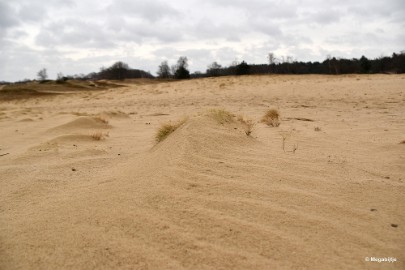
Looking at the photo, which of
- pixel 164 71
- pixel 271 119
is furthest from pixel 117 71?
pixel 271 119

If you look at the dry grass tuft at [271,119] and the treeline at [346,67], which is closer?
the dry grass tuft at [271,119]

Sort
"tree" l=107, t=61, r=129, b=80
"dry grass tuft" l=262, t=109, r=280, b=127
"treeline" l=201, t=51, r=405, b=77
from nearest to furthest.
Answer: "dry grass tuft" l=262, t=109, r=280, b=127 → "treeline" l=201, t=51, r=405, b=77 → "tree" l=107, t=61, r=129, b=80

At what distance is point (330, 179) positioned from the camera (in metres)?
2.72

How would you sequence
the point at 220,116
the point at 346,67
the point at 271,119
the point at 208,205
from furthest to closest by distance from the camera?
1. the point at 346,67
2. the point at 271,119
3. the point at 220,116
4. the point at 208,205

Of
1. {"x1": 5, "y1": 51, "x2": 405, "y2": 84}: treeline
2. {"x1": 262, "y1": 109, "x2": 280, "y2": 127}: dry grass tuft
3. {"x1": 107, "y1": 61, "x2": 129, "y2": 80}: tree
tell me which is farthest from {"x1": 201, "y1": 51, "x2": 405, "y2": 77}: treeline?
{"x1": 262, "y1": 109, "x2": 280, "y2": 127}: dry grass tuft

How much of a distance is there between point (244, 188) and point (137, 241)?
90cm

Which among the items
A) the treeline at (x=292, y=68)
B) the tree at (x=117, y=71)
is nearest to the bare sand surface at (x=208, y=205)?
the treeline at (x=292, y=68)

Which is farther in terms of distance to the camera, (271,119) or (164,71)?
(164,71)

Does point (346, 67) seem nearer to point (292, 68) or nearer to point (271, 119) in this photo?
point (292, 68)

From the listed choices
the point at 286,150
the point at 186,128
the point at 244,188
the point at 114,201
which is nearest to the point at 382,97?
the point at 286,150

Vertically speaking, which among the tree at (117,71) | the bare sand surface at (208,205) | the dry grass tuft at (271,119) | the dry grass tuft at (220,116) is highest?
the tree at (117,71)

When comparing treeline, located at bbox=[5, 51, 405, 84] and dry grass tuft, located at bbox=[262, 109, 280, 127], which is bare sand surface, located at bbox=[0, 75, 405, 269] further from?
treeline, located at bbox=[5, 51, 405, 84]

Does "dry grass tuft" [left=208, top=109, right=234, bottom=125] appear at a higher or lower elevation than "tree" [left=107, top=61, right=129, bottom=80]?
lower

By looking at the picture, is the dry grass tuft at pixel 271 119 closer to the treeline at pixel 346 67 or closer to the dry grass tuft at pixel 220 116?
the dry grass tuft at pixel 220 116
